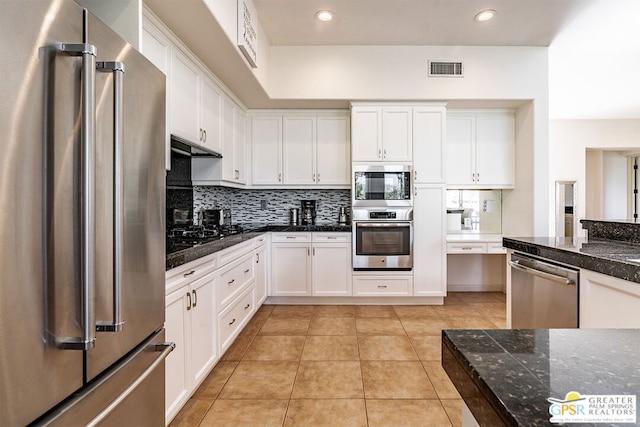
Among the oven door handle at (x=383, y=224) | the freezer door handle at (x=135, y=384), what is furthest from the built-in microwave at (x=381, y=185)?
the freezer door handle at (x=135, y=384)

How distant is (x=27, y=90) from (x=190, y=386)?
1.71 m

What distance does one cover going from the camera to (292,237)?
3893mm

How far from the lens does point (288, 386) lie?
2186 mm

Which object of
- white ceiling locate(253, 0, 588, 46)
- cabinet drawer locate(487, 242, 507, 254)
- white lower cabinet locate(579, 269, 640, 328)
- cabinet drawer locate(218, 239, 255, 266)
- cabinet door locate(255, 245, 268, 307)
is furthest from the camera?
cabinet drawer locate(487, 242, 507, 254)

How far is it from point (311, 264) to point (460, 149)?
2281 millimetres

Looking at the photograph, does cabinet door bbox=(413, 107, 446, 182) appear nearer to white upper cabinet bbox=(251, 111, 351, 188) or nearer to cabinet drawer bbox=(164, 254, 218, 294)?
white upper cabinet bbox=(251, 111, 351, 188)

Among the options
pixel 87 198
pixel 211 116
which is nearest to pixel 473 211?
pixel 211 116

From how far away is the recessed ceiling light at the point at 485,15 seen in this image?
3050 millimetres

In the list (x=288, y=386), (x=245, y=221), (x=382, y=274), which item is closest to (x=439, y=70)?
(x=382, y=274)

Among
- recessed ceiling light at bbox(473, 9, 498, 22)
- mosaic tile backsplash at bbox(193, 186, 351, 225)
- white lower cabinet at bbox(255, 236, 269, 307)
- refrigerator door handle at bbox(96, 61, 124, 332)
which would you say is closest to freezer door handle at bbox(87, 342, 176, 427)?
refrigerator door handle at bbox(96, 61, 124, 332)

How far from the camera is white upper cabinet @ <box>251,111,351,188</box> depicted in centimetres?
413

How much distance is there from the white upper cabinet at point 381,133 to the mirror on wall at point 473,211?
114 cm

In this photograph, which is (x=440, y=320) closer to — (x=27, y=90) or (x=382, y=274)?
(x=382, y=274)

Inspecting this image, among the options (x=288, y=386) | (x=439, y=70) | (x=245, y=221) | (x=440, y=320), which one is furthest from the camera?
(x=245, y=221)
